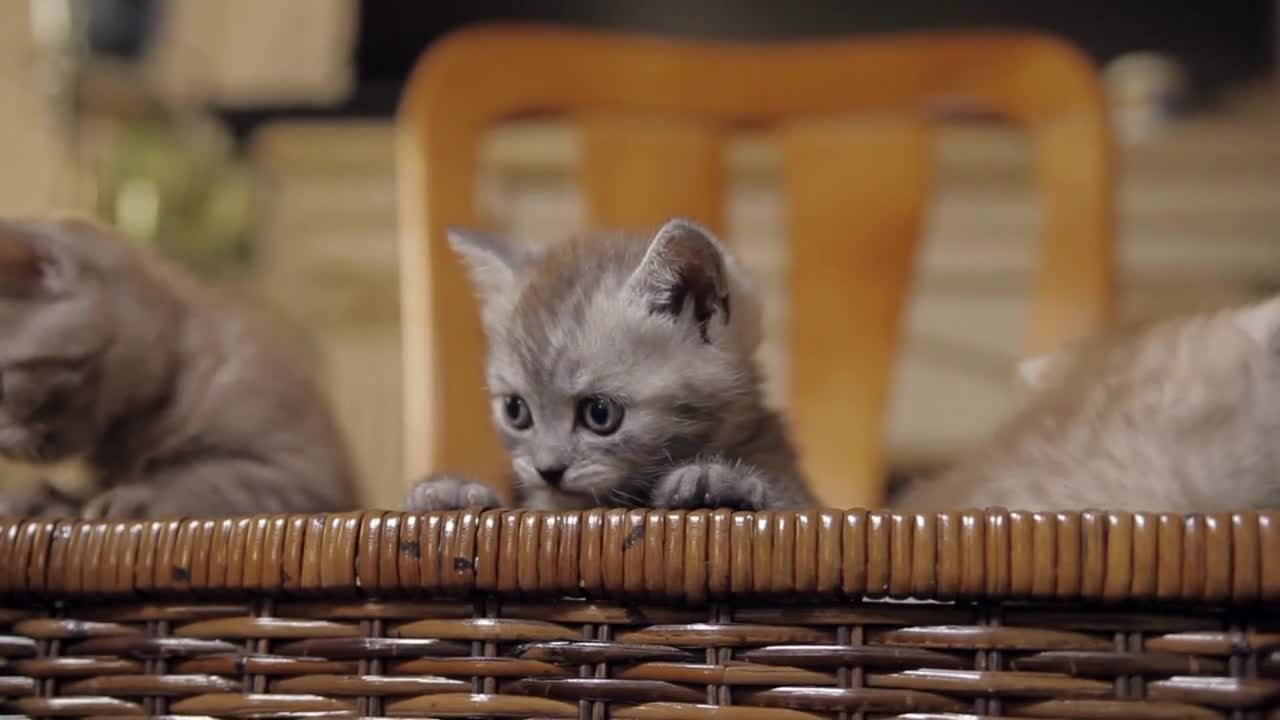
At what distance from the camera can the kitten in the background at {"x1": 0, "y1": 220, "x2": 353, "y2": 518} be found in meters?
0.89

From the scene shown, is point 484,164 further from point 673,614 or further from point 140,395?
point 673,614

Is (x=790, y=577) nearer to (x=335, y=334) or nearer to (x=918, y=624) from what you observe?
(x=918, y=624)

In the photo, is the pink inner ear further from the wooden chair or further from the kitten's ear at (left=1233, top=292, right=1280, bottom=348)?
the kitten's ear at (left=1233, top=292, right=1280, bottom=348)

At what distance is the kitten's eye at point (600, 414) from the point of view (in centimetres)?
80

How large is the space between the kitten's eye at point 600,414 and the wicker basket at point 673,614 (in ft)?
0.67

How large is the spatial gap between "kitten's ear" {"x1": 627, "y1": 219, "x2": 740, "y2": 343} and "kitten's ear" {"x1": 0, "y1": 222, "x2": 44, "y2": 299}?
48 cm

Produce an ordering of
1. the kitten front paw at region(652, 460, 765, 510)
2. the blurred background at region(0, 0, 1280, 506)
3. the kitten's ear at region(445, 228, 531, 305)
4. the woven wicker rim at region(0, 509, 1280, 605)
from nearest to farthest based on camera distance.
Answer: the woven wicker rim at region(0, 509, 1280, 605) → the kitten front paw at region(652, 460, 765, 510) → the kitten's ear at region(445, 228, 531, 305) → the blurred background at region(0, 0, 1280, 506)

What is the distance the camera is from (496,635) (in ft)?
1.99

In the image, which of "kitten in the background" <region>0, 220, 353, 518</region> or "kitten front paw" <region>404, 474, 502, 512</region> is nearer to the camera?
"kitten front paw" <region>404, 474, 502, 512</region>

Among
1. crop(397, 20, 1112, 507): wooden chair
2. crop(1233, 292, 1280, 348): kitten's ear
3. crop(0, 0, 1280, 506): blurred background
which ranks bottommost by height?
crop(1233, 292, 1280, 348): kitten's ear

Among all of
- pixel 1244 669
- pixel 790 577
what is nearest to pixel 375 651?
pixel 790 577

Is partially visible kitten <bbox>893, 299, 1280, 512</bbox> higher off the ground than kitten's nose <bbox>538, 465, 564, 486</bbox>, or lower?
higher

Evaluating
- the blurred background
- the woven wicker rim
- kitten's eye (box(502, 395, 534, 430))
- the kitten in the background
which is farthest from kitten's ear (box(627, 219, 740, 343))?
the blurred background

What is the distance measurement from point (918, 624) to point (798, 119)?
1.01 metres
